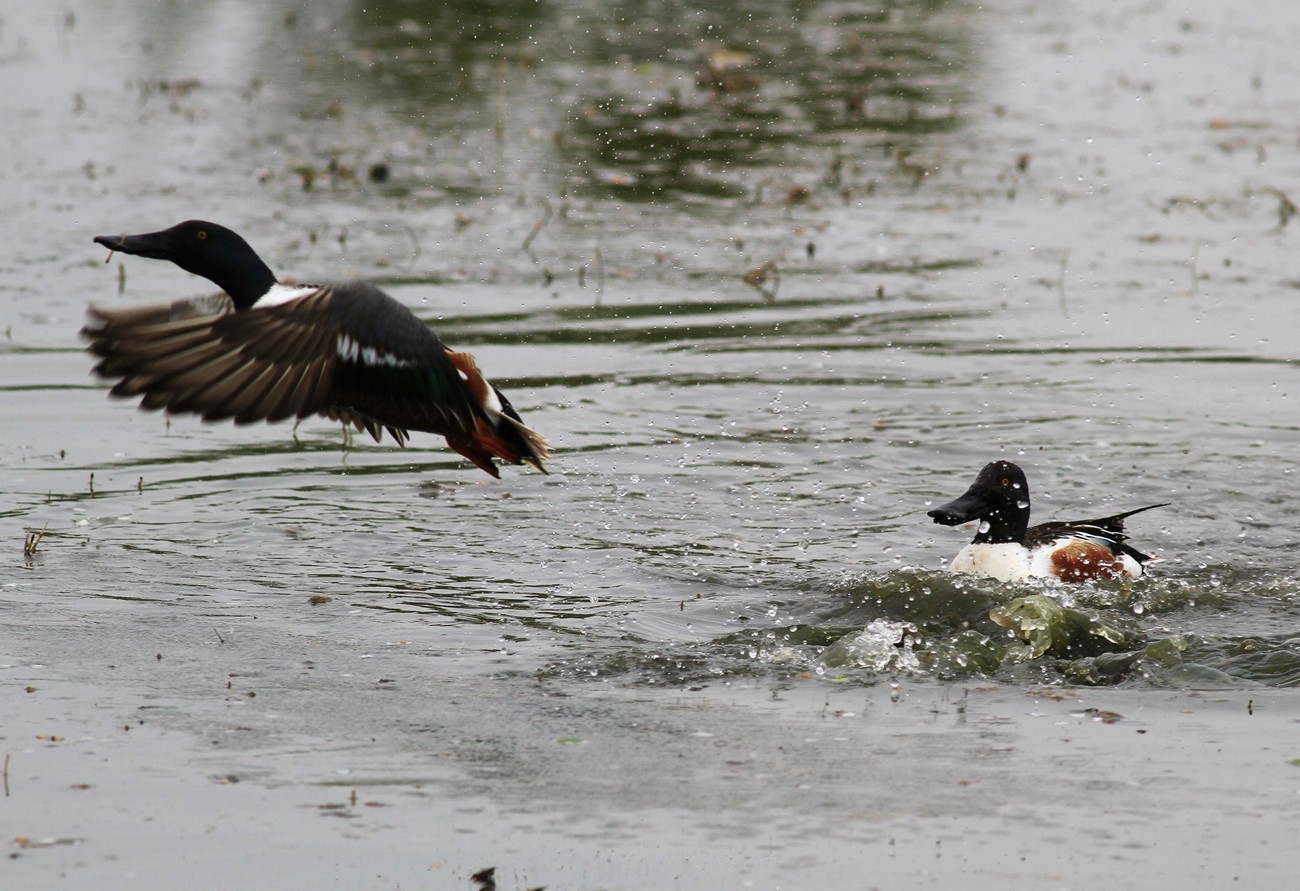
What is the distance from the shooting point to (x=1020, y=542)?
25.0 feet

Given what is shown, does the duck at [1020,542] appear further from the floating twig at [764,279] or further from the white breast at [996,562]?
the floating twig at [764,279]

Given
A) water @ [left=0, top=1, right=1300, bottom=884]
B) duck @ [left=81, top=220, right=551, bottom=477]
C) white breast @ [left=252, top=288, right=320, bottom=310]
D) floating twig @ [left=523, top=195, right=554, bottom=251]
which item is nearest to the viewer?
duck @ [left=81, top=220, right=551, bottom=477]

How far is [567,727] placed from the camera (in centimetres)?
564

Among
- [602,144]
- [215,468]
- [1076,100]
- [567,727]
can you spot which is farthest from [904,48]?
[567,727]

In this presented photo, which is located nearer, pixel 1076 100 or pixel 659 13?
pixel 1076 100

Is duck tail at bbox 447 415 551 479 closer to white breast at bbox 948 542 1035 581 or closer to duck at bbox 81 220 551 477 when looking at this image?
duck at bbox 81 220 551 477

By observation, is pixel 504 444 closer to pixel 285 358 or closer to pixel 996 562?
pixel 285 358

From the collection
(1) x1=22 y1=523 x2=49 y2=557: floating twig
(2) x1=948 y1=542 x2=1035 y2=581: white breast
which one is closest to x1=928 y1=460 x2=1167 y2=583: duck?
(2) x1=948 y1=542 x2=1035 y2=581: white breast

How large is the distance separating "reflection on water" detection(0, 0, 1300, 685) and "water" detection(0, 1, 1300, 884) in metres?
0.04

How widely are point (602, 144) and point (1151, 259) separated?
4872 mm

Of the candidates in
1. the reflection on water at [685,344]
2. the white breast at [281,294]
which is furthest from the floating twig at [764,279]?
the white breast at [281,294]

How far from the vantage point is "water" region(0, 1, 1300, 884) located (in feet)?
22.3

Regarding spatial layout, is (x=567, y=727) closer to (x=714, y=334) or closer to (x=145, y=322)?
(x=145, y=322)

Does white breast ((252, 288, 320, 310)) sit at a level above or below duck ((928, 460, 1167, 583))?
above
